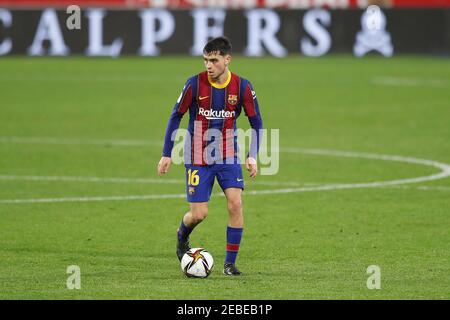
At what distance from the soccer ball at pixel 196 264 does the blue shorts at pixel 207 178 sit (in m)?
0.56

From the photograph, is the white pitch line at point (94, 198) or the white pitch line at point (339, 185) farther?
the white pitch line at point (339, 185)

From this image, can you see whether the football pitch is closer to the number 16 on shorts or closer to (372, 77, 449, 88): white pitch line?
(372, 77, 449, 88): white pitch line

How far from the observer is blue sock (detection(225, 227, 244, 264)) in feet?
34.5

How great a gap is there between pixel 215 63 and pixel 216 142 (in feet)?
2.38

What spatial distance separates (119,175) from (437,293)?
827 cm

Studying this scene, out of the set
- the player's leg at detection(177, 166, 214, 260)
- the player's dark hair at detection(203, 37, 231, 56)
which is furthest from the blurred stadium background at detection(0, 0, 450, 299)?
the player's dark hair at detection(203, 37, 231, 56)

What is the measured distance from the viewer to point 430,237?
492 inches

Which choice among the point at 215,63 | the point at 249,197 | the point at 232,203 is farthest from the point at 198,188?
the point at 249,197

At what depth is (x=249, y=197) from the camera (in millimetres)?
15461

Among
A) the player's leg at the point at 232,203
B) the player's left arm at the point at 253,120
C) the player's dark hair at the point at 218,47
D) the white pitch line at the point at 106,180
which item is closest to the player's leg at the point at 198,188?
the player's leg at the point at 232,203

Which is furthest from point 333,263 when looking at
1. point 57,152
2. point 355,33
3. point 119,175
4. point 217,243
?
point 355,33

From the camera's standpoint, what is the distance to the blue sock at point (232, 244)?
10.5 metres

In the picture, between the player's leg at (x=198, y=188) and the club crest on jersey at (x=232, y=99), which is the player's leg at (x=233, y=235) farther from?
the club crest on jersey at (x=232, y=99)

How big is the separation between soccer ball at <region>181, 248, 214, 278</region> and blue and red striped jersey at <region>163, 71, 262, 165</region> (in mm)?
859
